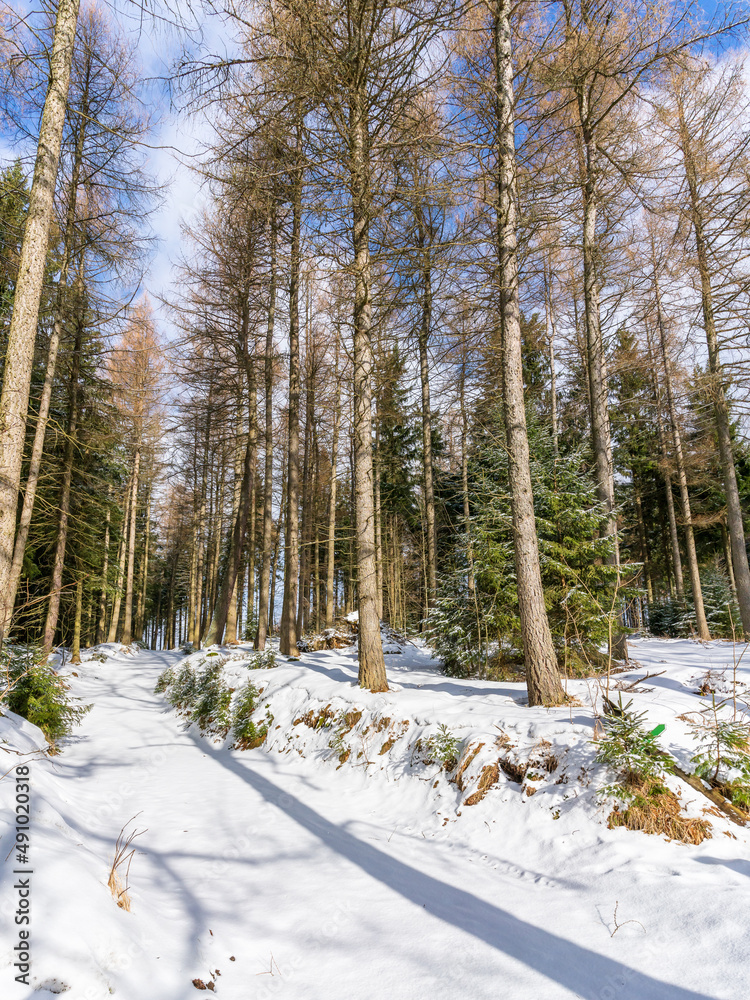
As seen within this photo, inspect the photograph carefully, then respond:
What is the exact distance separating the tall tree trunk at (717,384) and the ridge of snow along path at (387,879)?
5779 millimetres

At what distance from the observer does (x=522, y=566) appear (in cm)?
593

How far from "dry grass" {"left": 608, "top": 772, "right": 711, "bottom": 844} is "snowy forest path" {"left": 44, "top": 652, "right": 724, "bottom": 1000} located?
71 cm

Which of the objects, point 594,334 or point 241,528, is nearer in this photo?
point 594,334

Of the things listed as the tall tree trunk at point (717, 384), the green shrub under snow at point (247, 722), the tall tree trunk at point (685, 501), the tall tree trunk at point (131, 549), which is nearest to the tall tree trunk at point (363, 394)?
the green shrub under snow at point (247, 722)

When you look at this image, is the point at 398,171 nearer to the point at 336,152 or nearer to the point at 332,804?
the point at 336,152

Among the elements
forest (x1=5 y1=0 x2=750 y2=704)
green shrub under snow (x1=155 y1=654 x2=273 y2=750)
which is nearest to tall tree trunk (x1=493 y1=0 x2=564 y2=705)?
forest (x1=5 y1=0 x2=750 y2=704)

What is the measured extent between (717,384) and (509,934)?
36.8ft

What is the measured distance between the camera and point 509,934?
2941 millimetres

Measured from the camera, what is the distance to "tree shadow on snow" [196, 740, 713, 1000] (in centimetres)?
246

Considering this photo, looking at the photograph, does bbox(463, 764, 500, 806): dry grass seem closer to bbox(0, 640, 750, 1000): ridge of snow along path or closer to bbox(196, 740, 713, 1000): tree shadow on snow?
bbox(0, 640, 750, 1000): ridge of snow along path

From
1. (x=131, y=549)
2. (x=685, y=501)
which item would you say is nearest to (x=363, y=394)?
(x=685, y=501)

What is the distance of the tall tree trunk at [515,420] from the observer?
5.68 metres

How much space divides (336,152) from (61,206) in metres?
6.76

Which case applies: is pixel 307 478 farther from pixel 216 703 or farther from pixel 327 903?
pixel 327 903
